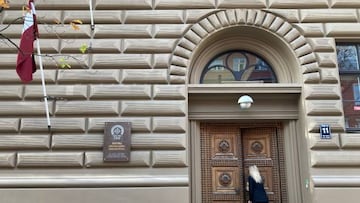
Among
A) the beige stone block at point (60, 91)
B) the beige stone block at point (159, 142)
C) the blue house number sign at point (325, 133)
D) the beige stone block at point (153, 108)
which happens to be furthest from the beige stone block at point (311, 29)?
the beige stone block at point (60, 91)

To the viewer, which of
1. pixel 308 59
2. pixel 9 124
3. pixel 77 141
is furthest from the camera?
pixel 308 59

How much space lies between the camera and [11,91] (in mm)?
8883

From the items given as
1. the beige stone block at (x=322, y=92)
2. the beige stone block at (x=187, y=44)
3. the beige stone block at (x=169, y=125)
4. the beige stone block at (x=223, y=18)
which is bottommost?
the beige stone block at (x=169, y=125)

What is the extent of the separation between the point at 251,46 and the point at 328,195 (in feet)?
12.6

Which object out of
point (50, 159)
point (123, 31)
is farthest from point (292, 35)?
point (50, 159)

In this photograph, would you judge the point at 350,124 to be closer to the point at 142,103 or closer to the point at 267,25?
the point at 267,25

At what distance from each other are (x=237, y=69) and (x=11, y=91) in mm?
5214

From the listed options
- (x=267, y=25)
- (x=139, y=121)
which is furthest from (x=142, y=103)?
(x=267, y=25)

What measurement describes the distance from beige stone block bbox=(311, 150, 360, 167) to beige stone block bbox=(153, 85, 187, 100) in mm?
3103

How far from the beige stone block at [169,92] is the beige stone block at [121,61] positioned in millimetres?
594

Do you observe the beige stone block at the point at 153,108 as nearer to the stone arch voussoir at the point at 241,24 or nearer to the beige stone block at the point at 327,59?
the stone arch voussoir at the point at 241,24

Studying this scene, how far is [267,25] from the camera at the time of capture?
9.25 m

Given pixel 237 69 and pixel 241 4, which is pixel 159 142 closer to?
pixel 237 69

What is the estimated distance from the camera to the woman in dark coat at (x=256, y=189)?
345 inches
